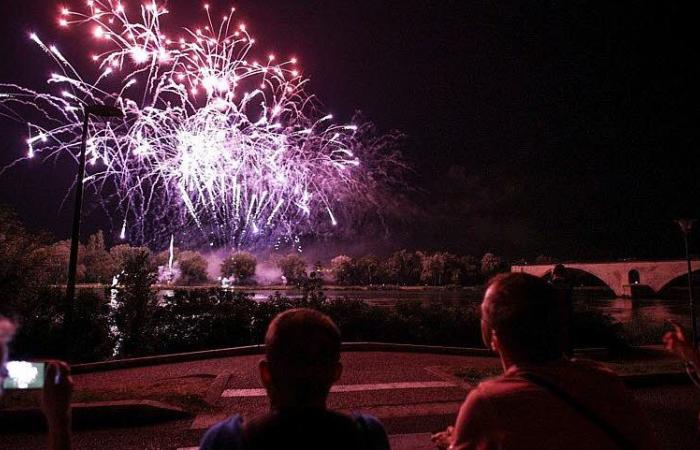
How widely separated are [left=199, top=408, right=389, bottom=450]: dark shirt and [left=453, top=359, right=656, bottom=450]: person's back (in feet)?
1.36

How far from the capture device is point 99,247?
11056 cm

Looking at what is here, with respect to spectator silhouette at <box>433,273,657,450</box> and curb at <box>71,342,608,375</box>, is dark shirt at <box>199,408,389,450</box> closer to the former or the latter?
spectator silhouette at <box>433,273,657,450</box>

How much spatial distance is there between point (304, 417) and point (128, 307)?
525 inches

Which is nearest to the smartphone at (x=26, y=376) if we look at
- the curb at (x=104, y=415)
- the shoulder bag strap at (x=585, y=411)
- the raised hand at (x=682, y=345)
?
the shoulder bag strap at (x=585, y=411)

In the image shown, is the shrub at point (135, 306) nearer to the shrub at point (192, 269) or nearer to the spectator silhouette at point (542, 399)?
the spectator silhouette at point (542, 399)

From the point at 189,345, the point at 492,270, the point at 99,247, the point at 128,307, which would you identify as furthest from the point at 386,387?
the point at 492,270

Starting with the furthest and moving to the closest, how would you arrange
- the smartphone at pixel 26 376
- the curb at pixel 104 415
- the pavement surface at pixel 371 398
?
the curb at pixel 104 415
the pavement surface at pixel 371 398
the smartphone at pixel 26 376

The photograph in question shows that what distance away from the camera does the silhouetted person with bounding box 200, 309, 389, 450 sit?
4.76 ft

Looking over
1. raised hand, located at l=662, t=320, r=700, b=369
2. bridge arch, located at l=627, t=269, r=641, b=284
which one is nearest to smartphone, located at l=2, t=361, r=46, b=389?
raised hand, located at l=662, t=320, r=700, b=369

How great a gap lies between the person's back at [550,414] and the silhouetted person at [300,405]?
1.21ft

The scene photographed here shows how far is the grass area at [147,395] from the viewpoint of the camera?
21.4ft

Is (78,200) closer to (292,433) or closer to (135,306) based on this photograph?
(135,306)

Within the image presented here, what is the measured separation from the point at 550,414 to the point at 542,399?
2.1 inches

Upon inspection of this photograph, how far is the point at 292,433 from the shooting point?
144 cm
